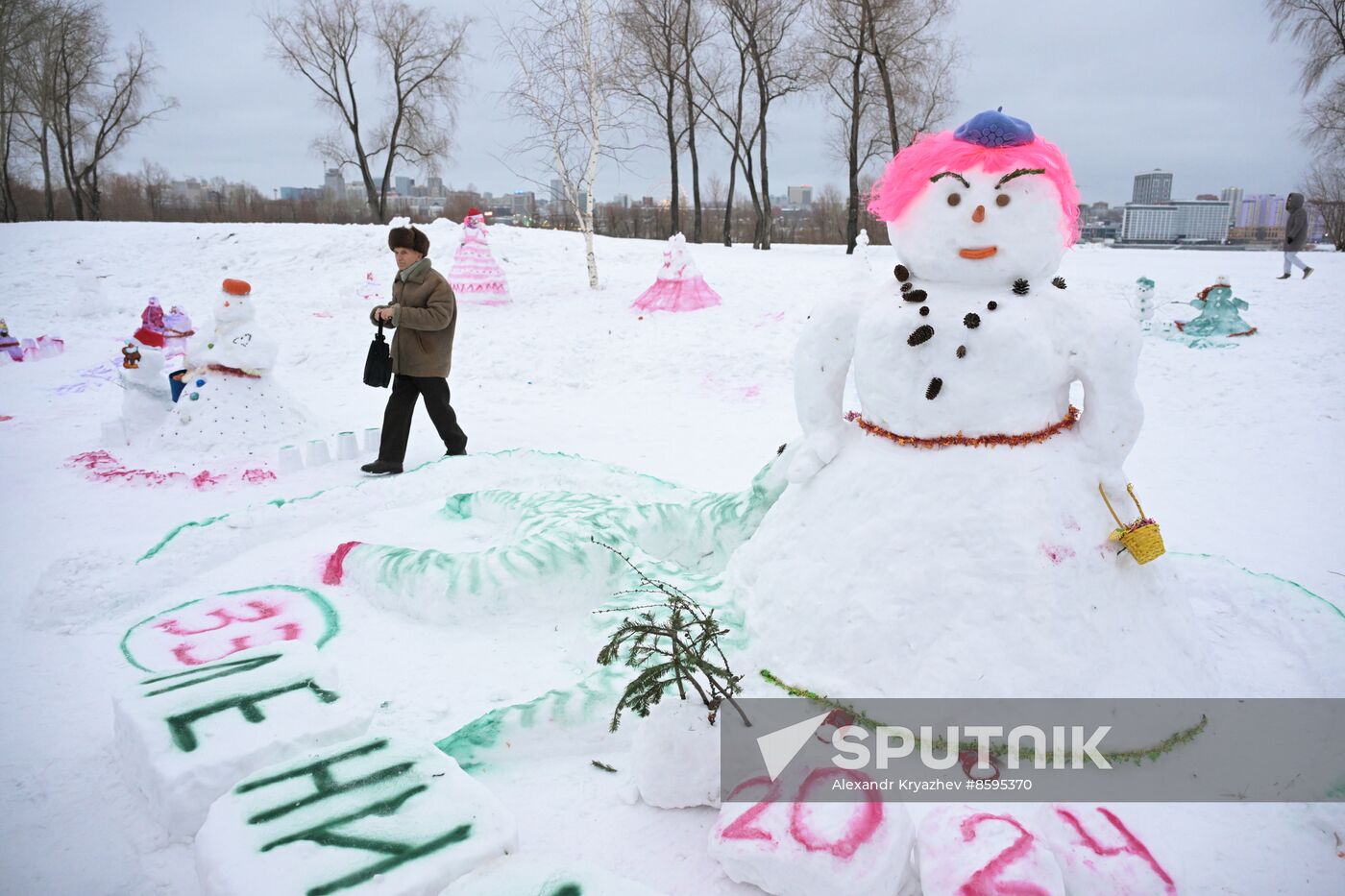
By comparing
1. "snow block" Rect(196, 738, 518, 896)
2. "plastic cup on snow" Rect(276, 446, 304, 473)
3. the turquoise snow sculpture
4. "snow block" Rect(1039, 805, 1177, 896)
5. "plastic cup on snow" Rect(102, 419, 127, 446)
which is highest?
the turquoise snow sculpture

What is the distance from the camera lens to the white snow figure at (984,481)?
8.39 ft

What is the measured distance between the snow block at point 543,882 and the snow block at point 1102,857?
107 cm

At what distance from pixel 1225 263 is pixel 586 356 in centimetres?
1252

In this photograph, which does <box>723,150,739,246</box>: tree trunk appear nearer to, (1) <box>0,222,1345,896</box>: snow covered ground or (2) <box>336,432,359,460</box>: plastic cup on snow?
(1) <box>0,222,1345,896</box>: snow covered ground

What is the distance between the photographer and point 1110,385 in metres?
2.69

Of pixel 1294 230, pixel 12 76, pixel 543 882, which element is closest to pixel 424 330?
pixel 543 882

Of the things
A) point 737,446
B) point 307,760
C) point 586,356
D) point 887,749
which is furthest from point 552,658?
point 586,356

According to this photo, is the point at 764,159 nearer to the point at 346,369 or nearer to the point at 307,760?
the point at 346,369

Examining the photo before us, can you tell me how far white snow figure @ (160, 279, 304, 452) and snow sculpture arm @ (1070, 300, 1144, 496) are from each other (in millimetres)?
5975

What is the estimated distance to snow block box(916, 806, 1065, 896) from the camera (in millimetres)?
1880

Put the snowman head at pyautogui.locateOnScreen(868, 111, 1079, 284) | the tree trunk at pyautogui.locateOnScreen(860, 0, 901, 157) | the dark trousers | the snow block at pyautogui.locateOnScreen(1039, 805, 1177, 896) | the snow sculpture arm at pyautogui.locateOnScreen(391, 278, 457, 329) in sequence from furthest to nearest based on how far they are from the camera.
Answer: the tree trunk at pyautogui.locateOnScreen(860, 0, 901, 157) < the dark trousers < the snow sculpture arm at pyautogui.locateOnScreen(391, 278, 457, 329) < the snowman head at pyautogui.locateOnScreen(868, 111, 1079, 284) < the snow block at pyautogui.locateOnScreen(1039, 805, 1177, 896)

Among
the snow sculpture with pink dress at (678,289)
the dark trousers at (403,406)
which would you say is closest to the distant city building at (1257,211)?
the snow sculpture with pink dress at (678,289)

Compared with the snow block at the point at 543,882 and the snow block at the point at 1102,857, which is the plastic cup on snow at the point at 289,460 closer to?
the snow block at the point at 543,882

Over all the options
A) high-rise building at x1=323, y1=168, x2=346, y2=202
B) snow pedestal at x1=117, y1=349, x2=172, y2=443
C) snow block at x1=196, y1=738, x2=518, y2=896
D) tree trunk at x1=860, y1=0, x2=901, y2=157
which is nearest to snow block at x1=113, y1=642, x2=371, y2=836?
snow block at x1=196, y1=738, x2=518, y2=896
